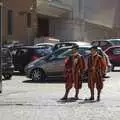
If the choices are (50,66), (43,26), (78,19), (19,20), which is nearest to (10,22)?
(19,20)

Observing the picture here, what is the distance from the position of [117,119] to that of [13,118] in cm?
244

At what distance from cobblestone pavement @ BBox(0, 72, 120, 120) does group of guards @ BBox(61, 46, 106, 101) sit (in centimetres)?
48

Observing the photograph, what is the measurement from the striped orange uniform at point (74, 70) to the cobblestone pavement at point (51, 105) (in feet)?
1.92

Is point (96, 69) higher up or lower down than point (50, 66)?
higher up

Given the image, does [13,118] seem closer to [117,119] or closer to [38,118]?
[38,118]

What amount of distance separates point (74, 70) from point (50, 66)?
8.47 m

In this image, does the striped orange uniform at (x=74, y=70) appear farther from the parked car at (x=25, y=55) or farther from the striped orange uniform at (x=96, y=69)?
the parked car at (x=25, y=55)

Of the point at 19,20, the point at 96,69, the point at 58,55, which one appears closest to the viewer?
the point at 96,69

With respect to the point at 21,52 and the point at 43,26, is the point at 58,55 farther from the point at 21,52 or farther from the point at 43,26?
the point at 43,26

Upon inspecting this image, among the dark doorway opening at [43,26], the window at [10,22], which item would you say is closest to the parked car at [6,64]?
the window at [10,22]

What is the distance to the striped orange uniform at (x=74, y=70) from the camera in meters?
17.7

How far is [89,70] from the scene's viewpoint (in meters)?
17.5

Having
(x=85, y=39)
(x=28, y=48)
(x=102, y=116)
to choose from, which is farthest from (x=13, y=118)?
(x=85, y=39)

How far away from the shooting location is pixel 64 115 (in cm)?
1384
